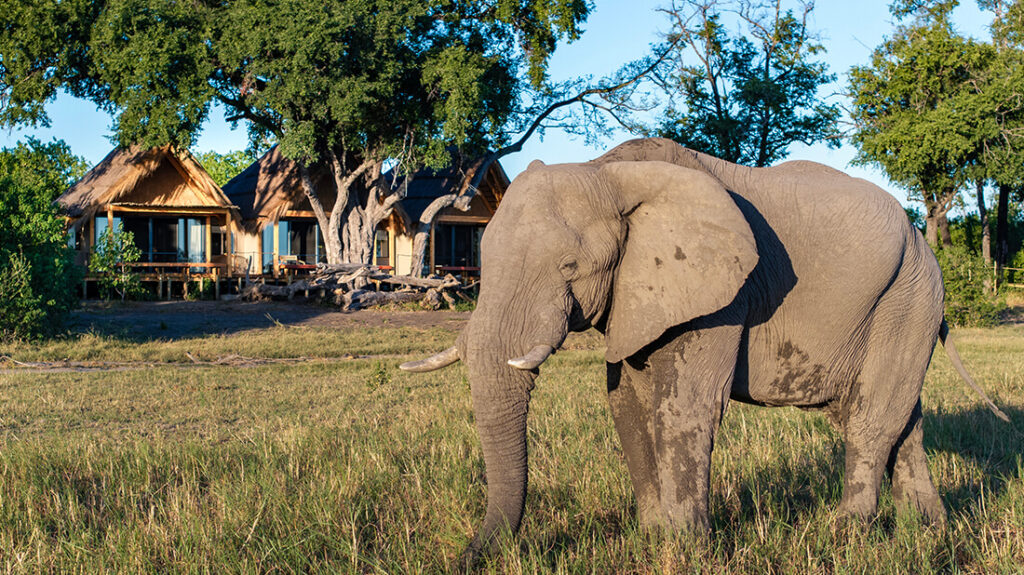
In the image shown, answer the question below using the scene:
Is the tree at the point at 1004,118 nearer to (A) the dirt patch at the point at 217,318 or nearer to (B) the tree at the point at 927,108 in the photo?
(B) the tree at the point at 927,108

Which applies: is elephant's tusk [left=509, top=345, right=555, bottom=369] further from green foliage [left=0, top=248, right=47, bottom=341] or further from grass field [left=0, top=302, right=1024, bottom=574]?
green foliage [left=0, top=248, right=47, bottom=341]

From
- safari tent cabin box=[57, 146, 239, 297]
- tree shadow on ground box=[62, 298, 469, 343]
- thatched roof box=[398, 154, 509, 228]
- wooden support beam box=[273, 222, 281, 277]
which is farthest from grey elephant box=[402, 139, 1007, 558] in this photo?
thatched roof box=[398, 154, 509, 228]

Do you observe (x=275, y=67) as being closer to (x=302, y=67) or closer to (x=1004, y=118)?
(x=302, y=67)

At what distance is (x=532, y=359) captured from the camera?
11.7 feet

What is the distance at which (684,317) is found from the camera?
3863 millimetres

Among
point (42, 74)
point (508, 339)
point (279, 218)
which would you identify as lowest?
point (508, 339)

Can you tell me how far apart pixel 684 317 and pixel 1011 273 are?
40985 mm

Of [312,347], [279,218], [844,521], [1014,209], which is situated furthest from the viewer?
[1014,209]

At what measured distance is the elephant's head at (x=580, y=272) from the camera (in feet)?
12.3

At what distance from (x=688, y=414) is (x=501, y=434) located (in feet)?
2.80

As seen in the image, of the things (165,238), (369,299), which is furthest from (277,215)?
(369,299)

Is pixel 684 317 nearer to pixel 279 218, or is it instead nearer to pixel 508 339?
pixel 508 339

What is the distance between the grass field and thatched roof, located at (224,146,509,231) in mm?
18868

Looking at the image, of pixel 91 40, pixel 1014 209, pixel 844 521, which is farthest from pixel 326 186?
pixel 1014 209
